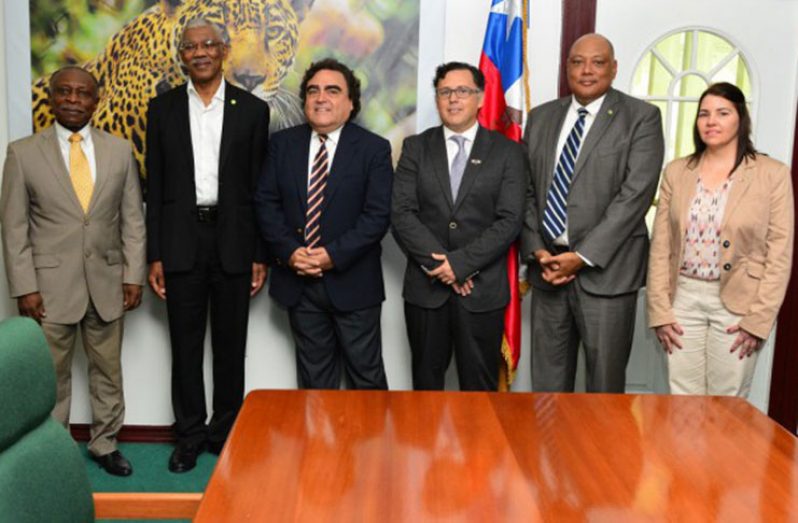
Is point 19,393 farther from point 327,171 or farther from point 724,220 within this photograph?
point 724,220

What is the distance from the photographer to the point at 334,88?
3229 millimetres

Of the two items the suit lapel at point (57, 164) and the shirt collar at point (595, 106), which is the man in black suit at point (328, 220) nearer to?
the suit lapel at point (57, 164)

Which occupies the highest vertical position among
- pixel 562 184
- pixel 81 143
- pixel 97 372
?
pixel 81 143

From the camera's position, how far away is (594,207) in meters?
3.08

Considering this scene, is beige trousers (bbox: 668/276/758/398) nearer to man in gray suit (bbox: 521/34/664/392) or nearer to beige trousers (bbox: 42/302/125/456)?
man in gray suit (bbox: 521/34/664/392)

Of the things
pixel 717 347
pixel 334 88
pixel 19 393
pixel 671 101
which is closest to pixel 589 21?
pixel 671 101

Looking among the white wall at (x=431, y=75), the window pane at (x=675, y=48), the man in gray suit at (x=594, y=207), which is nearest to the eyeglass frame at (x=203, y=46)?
the white wall at (x=431, y=75)

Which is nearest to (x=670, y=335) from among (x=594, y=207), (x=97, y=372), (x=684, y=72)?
(x=594, y=207)

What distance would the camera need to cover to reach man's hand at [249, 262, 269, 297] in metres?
3.40

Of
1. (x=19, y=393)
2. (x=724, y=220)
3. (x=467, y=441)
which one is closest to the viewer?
(x=19, y=393)

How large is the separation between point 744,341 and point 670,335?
251 mm

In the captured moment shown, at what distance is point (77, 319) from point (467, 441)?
6.78 ft

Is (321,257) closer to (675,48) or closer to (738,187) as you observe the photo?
(738,187)

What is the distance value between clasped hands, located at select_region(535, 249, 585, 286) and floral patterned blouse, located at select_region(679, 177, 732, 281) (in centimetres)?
40
